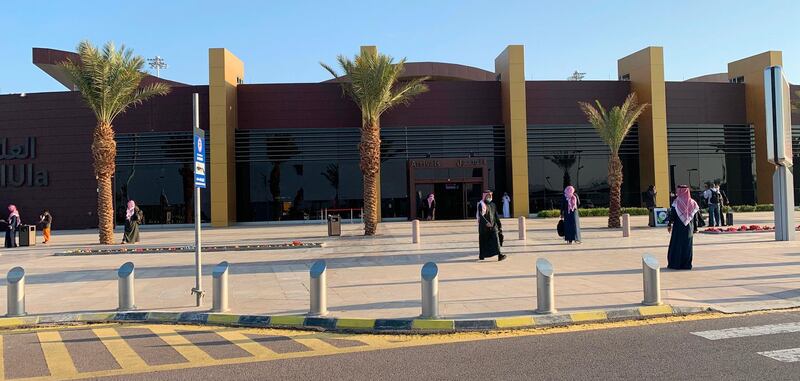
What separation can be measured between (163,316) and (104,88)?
16285 mm

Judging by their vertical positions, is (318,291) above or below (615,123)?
below

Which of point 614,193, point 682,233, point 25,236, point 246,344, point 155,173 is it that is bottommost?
point 246,344

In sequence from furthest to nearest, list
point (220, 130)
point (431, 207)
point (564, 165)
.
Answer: point (564, 165) → point (431, 207) → point (220, 130)

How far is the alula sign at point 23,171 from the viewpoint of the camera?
32.5 m

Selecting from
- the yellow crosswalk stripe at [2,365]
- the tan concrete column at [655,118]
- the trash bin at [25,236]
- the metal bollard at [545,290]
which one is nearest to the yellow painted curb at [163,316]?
the yellow crosswalk stripe at [2,365]

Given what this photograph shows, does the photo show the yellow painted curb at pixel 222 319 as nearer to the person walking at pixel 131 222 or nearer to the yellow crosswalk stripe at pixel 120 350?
the yellow crosswalk stripe at pixel 120 350

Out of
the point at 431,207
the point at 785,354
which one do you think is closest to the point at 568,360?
the point at 785,354

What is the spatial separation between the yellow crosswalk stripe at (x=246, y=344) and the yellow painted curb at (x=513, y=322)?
287 centimetres

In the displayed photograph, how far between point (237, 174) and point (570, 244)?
71.8ft

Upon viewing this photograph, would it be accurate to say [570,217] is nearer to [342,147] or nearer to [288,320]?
[288,320]

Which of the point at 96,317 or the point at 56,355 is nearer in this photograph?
the point at 56,355

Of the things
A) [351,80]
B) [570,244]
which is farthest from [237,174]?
[570,244]

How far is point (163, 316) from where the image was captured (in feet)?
27.6

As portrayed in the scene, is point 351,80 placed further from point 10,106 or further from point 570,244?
point 10,106
